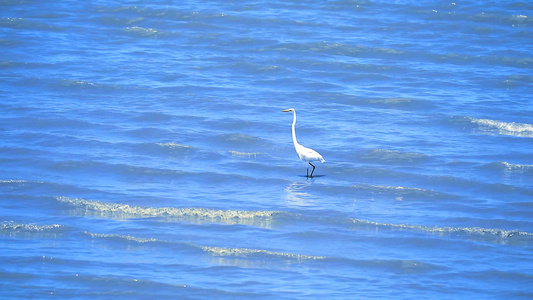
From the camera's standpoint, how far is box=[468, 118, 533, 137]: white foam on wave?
12.3 metres

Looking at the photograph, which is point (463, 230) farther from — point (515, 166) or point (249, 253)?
point (515, 166)

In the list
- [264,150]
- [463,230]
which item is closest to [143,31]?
[264,150]

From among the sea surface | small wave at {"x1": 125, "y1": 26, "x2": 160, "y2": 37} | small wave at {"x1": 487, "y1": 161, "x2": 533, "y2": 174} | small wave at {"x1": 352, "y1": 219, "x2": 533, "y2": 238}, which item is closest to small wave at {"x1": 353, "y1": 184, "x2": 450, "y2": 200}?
the sea surface

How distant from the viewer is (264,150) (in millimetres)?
11617

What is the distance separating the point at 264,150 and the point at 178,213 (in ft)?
9.90

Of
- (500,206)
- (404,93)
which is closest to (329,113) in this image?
(404,93)

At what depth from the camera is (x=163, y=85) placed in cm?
1475

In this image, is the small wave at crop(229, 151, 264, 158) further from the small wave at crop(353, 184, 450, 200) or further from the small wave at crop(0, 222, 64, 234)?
the small wave at crop(0, 222, 64, 234)

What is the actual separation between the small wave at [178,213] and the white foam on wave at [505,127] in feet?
17.0

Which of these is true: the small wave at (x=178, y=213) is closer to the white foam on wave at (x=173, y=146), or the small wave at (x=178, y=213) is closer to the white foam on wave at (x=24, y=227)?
the white foam on wave at (x=24, y=227)

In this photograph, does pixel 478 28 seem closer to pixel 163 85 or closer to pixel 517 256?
pixel 163 85

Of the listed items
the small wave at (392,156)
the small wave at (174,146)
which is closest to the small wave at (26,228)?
the small wave at (174,146)

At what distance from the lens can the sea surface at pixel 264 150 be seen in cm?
744

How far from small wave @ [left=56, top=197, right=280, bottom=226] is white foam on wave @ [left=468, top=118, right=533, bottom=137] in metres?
5.19
